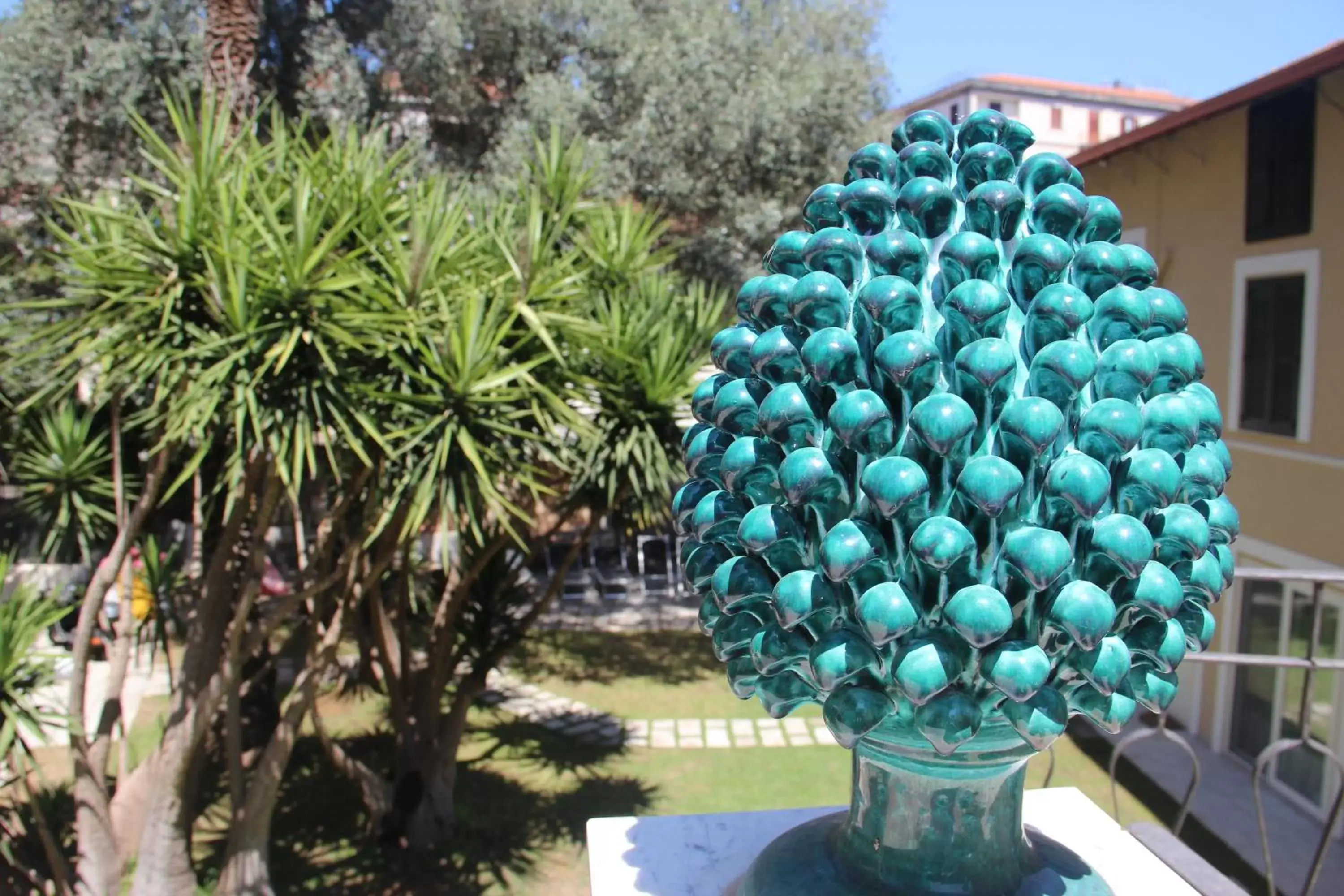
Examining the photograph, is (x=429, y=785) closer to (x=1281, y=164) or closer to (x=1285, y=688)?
(x=1285, y=688)

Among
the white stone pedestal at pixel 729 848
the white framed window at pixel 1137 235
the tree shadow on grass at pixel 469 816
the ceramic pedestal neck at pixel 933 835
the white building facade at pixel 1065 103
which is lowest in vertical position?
the tree shadow on grass at pixel 469 816

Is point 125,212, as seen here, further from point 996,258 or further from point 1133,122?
point 1133,122

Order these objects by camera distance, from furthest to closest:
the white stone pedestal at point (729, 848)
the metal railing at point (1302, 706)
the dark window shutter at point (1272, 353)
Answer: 1. the dark window shutter at point (1272, 353)
2. the metal railing at point (1302, 706)
3. the white stone pedestal at point (729, 848)

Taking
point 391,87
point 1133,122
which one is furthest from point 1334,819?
point 1133,122

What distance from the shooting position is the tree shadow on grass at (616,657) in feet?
37.6

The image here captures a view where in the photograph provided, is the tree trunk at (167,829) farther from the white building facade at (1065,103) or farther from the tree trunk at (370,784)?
the white building facade at (1065,103)

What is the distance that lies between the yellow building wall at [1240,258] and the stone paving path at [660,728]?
4.41 metres

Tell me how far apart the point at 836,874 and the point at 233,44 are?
6.62m

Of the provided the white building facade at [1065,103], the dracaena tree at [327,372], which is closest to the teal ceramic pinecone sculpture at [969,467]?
the dracaena tree at [327,372]

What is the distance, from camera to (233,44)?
6.43 metres

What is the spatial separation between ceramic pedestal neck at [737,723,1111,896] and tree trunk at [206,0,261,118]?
6158mm

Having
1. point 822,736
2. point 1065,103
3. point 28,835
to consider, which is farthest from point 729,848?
point 1065,103

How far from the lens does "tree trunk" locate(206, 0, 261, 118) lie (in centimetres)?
638

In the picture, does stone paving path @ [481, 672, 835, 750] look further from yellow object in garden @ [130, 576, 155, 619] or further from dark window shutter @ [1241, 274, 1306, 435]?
dark window shutter @ [1241, 274, 1306, 435]
